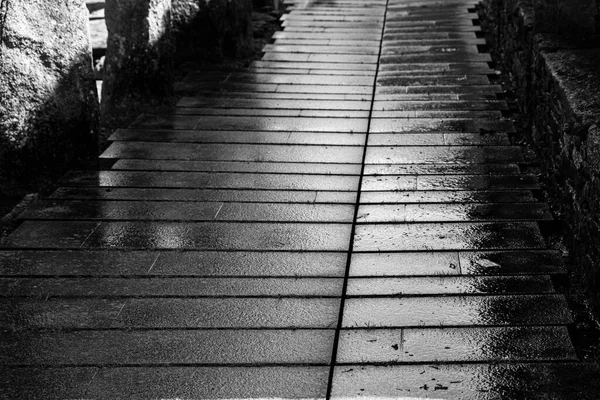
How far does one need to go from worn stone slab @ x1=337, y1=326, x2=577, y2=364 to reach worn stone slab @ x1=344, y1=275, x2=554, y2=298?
28 cm

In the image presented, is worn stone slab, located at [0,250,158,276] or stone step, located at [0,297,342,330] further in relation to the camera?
worn stone slab, located at [0,250,158,276]

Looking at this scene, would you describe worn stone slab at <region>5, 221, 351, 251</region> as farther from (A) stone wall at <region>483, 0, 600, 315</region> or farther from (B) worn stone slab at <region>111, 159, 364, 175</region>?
(A) stone wall at <region>483, 0, 600, 315</region>

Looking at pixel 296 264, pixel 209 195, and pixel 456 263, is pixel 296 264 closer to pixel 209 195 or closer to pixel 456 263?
pixel 456 263

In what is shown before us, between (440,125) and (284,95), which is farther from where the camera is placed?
(284,95)

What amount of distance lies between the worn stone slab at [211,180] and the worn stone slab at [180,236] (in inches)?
19.1

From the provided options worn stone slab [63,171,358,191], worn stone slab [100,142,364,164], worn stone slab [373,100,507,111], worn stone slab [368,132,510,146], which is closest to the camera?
worn stone slab [63,171,358,191]

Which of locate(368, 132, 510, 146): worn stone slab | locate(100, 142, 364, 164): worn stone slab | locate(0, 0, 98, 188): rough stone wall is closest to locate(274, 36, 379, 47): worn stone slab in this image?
locate(368, 132, 510, 146): worn stone slab

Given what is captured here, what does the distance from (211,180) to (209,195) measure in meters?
0.22

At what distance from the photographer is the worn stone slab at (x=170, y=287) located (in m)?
3.53

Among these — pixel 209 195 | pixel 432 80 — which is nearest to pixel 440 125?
pixel 432 80

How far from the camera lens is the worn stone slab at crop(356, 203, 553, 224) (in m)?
4.14

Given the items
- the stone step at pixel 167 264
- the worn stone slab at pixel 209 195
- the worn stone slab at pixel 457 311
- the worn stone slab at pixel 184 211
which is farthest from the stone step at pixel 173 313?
the worn stone slab at pixel 209 195

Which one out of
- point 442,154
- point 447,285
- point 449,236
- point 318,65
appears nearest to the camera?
point 447,285

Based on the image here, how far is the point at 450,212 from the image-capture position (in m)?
4.22
